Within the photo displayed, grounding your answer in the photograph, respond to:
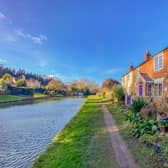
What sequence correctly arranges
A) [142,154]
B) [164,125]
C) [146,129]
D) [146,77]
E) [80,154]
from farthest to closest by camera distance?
1. [146,77]
2. [146,129]
3. [164,125]
4. [80,154]
5. [142,154]

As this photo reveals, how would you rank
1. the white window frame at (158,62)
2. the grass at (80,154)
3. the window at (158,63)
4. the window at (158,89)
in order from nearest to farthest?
1. the grass at (80,154)
2. the white window frame at (158,62)
3. the window at (158,63)
4. the window at (158,89)

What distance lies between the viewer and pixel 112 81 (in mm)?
55000

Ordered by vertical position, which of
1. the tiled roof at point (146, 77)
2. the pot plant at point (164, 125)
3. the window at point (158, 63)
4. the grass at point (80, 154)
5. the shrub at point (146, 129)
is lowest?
the grass at point (80, 154)

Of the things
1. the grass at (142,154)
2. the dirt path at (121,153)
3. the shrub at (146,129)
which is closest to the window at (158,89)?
the shrub at (146,129)

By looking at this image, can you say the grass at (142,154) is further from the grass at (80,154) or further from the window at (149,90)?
the window at (149,90)

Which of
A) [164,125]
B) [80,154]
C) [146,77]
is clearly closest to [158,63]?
[146,77]

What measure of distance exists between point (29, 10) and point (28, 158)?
50.8ft

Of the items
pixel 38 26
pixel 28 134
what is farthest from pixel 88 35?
pixel 28 134

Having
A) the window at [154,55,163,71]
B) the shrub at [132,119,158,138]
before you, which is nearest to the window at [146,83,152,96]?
the window at [154,55,163,71]

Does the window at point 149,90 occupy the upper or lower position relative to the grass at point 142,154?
upper

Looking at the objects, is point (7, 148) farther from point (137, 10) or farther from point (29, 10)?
point (137, 10)

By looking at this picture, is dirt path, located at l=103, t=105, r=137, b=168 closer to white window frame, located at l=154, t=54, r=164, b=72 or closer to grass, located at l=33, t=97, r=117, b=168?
grass, located at l=33, t=97, r=117, b=168

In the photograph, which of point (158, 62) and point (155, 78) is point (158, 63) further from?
point (155, 78)

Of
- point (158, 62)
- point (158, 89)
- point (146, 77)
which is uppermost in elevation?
point (158, 62)
